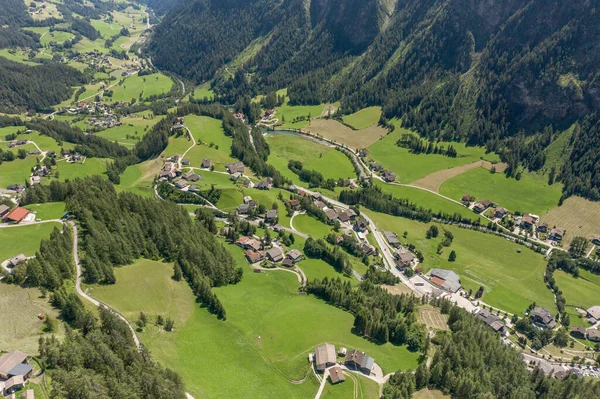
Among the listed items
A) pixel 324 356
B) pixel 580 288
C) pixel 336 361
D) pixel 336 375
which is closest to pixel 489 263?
pixel 580 288

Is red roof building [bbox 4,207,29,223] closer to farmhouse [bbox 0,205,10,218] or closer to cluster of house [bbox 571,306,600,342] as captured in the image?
farmhouse [bbox 0,205,10,218]

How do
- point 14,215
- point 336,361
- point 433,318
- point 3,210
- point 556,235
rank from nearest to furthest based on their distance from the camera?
point 336,361 → point 433,318 → point 14,215 → point 3,210 → point 556,235

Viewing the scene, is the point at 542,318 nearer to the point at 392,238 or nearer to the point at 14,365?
the point at 392,238

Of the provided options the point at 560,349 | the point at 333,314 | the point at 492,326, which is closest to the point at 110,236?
the point at 333,314

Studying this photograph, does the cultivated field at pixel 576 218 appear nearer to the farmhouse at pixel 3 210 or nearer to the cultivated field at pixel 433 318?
the cultivated field at pixel 433 318

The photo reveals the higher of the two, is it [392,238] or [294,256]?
[294,256]

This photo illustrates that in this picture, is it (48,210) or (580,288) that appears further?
(580,288)

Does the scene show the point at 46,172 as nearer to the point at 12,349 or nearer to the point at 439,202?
the point at 12,349
